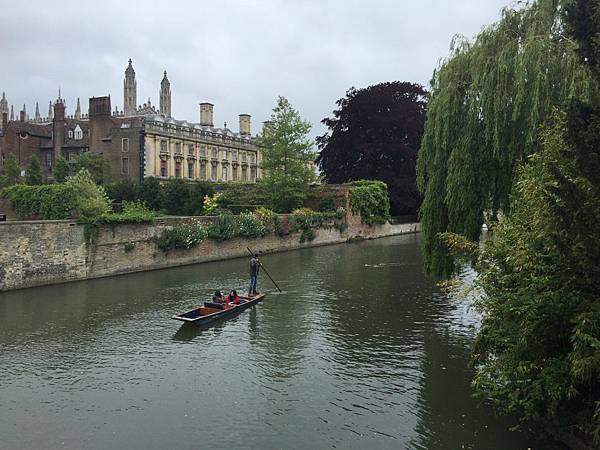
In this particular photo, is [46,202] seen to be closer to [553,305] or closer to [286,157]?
[286,157]

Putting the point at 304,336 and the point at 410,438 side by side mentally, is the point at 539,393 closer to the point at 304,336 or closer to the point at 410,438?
the point at 410,438

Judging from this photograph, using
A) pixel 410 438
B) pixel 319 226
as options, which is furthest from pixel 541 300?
pixel 319 226

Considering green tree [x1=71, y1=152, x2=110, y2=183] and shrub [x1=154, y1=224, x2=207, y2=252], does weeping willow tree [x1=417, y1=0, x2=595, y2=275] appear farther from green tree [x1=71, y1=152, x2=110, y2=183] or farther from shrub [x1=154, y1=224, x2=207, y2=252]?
green tree [x1=71, y1=152, x2=110, y2=183]

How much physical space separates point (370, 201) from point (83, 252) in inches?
1070

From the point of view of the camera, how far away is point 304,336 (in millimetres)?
13836

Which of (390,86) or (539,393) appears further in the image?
(390,86)

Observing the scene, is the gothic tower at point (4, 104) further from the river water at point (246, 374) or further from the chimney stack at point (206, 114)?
the river water at point (246, 374)

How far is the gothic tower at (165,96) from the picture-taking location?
85438mm

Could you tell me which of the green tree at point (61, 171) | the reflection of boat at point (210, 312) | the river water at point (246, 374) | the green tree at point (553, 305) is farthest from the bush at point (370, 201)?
the green tree at point (553, 305)

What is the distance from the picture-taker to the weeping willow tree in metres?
11.4

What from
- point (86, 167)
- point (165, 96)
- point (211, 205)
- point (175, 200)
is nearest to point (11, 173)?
point (86, 167)

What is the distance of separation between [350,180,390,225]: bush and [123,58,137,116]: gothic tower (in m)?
45.6

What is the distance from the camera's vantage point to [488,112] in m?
12.3

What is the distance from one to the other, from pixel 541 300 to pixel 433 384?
4.14 metres
